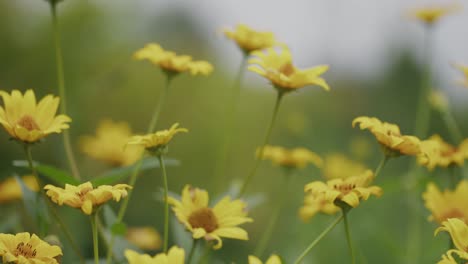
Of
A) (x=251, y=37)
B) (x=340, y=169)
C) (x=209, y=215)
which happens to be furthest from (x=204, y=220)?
(x=340, y=169)

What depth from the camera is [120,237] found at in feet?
3.18

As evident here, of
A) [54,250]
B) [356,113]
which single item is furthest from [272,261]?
[356,113]

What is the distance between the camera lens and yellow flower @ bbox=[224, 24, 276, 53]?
3.34 feet

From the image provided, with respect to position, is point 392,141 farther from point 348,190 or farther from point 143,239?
point 143,239

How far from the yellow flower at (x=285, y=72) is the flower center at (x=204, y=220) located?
19 centimetres

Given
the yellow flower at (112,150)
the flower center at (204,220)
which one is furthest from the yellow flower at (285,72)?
the yellow flower at (112,150)

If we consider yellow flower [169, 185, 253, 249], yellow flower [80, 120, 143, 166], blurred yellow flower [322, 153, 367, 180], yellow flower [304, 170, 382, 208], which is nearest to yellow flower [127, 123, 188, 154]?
yellow flower [169, 185, 253, 249]

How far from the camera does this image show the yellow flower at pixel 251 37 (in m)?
1.02

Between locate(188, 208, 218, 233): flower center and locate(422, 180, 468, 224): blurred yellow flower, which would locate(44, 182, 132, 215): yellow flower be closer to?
locate(188, 208, 218, 233): flower center

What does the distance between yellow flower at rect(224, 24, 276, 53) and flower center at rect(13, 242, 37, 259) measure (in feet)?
1.62

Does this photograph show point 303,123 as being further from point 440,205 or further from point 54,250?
point 54,250

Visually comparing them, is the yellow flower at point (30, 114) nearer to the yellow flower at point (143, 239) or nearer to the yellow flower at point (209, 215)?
the yellow flower at point (209, 215)

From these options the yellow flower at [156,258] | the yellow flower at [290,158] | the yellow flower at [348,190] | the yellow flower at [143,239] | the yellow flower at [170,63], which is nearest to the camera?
the yellow flower at [156,258]

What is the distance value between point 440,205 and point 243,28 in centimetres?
40
